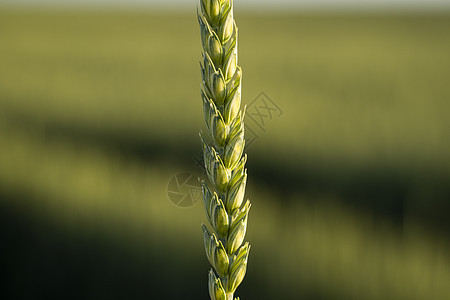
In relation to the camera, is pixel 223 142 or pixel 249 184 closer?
pixel 223 142

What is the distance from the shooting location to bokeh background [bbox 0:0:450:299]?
1955mm

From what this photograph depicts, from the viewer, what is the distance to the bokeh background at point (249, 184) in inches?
77.0

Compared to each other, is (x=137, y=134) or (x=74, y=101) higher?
(x=74, y=101)

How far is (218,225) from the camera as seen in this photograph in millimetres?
328

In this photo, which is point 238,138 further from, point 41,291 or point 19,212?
point 19,212

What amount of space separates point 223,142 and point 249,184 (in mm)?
2253

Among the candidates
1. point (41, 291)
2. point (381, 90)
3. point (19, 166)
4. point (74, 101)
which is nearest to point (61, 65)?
point (74, 101)

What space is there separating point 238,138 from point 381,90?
414 centimetres

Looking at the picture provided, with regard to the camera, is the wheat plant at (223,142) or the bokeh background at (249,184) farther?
the bokeh background at (249,184)

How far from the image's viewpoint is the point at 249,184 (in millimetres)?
2561

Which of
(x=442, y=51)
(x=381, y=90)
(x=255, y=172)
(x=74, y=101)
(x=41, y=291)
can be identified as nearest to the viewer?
(x=41, y=291)

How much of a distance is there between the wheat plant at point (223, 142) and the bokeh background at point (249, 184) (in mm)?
572

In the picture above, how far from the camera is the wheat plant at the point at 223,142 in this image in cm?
31

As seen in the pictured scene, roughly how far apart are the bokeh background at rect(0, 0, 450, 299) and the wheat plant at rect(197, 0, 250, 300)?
0.57 m
